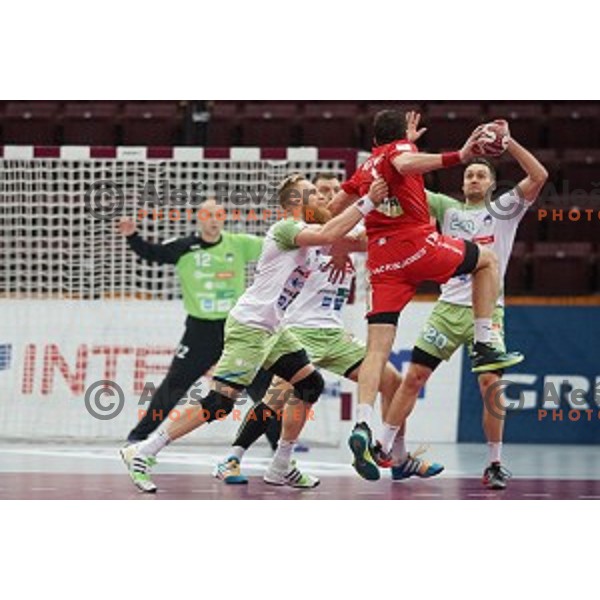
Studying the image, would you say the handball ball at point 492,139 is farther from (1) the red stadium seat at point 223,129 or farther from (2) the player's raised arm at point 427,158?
(1) the red stadium seat at point 223,129

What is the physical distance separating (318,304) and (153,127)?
6.48m

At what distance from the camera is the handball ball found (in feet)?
26.9

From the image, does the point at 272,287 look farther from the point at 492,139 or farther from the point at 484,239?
the point at 492,139

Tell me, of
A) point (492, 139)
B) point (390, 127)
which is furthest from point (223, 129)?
point (492, 139)

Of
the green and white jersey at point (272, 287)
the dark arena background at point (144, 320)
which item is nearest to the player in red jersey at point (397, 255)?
the green and white jersey at point (272, 287)

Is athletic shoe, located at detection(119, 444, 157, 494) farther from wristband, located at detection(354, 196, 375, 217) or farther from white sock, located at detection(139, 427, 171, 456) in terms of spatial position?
wristband, located at detection(354, 196, 375, 217)

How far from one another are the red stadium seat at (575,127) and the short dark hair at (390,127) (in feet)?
27.1

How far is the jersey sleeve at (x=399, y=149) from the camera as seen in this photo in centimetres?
861

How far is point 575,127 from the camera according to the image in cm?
1686

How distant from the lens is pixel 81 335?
561 inches

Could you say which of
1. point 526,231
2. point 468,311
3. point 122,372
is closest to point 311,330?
point 468,311

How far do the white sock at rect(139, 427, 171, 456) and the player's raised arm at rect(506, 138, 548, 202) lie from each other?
2693 mm

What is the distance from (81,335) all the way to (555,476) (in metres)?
4.93

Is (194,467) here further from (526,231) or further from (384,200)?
(526,231)
